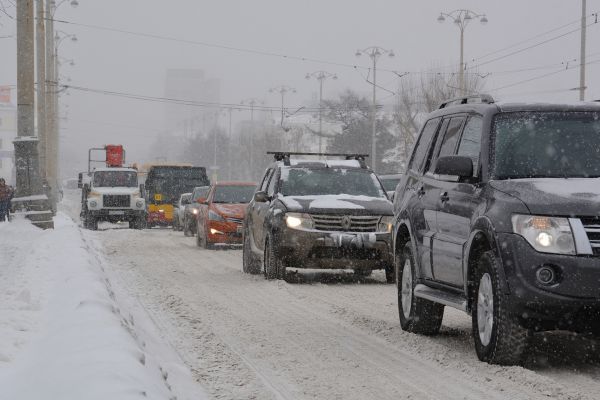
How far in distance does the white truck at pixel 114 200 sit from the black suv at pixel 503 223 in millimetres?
30197

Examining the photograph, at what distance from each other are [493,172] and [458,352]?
4.94 feet

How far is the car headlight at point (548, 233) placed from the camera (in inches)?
269

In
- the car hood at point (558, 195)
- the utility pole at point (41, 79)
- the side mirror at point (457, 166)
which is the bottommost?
the car hood at point (558, 195)

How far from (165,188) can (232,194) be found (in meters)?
18.3

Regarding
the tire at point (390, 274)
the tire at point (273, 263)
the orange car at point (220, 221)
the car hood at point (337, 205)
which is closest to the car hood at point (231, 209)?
the orange car at point (220, 221)

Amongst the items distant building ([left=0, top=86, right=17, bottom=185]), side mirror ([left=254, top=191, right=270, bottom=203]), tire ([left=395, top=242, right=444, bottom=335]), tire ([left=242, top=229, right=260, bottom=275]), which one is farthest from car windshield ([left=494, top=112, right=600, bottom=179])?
distant building ([left=0, top=86, right=17, bottom=185])

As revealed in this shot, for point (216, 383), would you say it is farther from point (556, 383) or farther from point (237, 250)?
point (237, 250)

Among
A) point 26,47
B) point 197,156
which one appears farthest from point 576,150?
point 197,156

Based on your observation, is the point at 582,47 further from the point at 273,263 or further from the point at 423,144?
the point at 423,144

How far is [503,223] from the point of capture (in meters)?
7.12

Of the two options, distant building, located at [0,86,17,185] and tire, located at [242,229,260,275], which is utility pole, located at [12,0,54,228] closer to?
tire, located at [242,229,260,275]

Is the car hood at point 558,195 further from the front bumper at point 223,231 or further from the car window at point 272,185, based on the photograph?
the front bumper at point 223,231

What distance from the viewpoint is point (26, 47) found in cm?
2519

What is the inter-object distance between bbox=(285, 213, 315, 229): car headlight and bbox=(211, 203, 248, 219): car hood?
8823 millimetres
